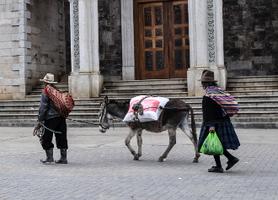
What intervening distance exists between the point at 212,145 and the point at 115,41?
16.1 meters

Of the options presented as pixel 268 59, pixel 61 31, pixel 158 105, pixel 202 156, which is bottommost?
pixel 202 156

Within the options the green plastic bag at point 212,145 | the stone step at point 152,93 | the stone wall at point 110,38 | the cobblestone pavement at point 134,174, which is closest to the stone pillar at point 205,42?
the stone step at point 152,93

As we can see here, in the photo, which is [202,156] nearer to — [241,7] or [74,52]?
[74,52]

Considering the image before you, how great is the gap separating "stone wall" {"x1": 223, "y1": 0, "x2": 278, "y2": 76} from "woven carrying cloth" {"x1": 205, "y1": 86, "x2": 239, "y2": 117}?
14.7 meters

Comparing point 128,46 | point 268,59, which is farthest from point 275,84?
point 128,46

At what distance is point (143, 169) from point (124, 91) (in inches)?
433

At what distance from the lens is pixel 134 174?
8438mm

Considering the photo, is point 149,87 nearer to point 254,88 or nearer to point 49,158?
point 254,88

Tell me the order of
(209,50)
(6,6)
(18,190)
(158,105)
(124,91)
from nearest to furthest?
1. (18,190)
2. (158,105)
3. (209,50)
4. (124,91)
5. (6,6)

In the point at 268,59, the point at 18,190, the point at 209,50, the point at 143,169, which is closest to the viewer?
the point at 18,190

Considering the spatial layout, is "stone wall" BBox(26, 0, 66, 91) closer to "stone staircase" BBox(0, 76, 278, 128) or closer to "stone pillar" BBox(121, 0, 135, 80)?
"stone staircase" BBox(0, 76, 278, 128)

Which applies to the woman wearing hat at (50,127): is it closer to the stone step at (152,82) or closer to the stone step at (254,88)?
the stone step at (152,82)

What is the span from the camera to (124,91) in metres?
19.8

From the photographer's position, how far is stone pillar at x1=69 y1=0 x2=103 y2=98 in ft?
64.7
